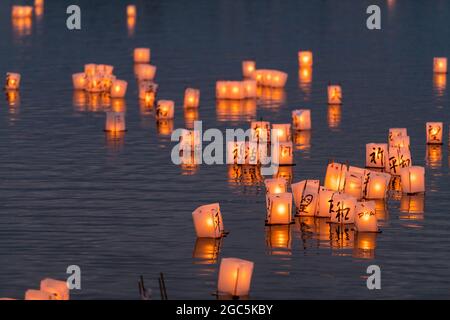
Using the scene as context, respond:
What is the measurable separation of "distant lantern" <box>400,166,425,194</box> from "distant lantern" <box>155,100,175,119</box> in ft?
51.4

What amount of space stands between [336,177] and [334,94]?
19.6 metres

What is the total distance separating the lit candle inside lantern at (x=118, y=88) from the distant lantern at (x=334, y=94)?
8.80 m

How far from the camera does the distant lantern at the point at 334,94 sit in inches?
2355

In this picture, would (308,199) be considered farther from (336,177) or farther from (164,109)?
(164,109)

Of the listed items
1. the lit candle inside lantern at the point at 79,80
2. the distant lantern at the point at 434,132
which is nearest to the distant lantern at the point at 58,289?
the distant lantern at the point at 434,132

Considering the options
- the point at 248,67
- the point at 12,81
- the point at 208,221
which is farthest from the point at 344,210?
the point at 248,67

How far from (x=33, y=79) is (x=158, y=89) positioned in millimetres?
7031

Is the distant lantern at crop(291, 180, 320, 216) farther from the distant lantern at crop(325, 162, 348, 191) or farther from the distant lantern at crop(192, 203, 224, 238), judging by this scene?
the distant lantern at crop(192, 203, 224, 238)

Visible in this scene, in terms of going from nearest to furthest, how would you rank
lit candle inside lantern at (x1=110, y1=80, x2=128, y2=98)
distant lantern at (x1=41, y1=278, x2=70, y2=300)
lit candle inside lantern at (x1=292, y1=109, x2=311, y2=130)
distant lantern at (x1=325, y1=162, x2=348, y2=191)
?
distant lantern at (x1=41, y1=278, x2=70, y2=300) → distant lantern at (x1=325, y1=162, x2=348, y2=191) → lit candle inside lantern at (x1=292, y1=109, x2=311, y2=130) → lit candle inside lantern at (x1=110, y1=80, x2=128, y2=98)

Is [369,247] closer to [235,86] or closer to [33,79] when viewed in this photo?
[235,86]

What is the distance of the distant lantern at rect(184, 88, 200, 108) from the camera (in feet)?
191

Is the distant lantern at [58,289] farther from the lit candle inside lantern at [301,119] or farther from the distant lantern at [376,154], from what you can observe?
the lit candle inside lantern at [301,119]

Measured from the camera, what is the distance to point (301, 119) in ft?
174

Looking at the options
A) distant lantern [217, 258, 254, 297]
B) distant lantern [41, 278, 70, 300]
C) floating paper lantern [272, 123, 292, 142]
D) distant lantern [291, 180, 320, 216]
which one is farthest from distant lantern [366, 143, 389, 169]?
distant lantern [41, 278, 70, 300]
